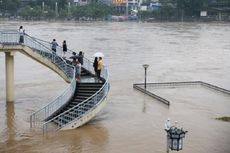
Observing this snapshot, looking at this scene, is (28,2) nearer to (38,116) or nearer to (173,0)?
(173,0)

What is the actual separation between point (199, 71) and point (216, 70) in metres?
1.96

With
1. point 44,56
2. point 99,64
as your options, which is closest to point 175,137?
point 99,64

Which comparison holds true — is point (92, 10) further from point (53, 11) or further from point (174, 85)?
point (174, 85)

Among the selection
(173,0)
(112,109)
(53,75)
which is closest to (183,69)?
(53,75)

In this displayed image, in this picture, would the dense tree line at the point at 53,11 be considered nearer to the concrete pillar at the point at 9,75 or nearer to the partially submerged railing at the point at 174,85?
the partially submerged railing at the point at 174,85

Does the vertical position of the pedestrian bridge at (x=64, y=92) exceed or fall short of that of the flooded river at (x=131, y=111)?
it exceeds it

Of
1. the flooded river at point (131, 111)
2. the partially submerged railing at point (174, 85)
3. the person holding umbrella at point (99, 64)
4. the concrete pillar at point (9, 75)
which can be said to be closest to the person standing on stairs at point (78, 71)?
the person holding umbrella at point (99, 64)

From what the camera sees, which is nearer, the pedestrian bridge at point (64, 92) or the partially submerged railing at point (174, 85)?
the pedestrian bridge at point (64, 92)

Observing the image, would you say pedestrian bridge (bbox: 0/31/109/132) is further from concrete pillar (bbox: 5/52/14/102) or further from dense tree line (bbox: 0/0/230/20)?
dense tree line (bbox: 0/0/230/20)

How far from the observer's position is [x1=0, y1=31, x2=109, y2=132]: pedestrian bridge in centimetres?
2325

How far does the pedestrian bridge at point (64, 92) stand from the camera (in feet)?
76.3

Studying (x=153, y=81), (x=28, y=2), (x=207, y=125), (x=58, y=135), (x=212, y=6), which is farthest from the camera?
(x=28, y=2)

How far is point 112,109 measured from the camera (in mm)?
28500

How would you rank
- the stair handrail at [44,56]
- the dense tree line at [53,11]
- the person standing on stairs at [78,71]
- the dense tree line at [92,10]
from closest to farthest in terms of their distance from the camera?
the stair handrail at [44,56], the person standing on stairs at [78,71], the dense tree line at [92,10], the dense tree line at [53,11]
